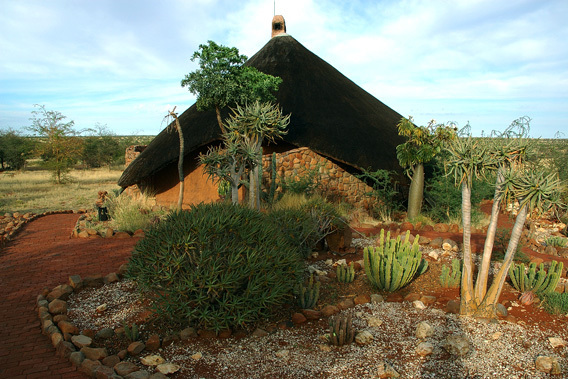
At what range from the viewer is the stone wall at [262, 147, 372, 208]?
38.6 ft

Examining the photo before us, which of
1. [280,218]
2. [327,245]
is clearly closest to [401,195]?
[327,245]

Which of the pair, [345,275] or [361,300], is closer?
[361,300]

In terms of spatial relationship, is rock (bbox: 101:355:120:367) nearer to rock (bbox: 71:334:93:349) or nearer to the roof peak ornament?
rock (bbox: 71:334:93:349)

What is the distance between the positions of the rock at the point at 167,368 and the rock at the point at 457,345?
2409mm

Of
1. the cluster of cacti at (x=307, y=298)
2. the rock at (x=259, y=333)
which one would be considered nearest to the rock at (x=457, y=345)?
the cluster of cacti at (x=307, y=298)

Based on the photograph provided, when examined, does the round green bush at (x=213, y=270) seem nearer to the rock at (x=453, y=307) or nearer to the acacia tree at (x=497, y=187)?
the rock at (x=453, y=307)

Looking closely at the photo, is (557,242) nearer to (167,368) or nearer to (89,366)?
(167,368)

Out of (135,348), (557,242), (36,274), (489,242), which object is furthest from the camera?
(557,242)

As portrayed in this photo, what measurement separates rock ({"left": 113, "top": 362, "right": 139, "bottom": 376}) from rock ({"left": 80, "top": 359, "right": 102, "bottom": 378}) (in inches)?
7.7

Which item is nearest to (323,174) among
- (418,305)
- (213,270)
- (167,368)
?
(418,305)

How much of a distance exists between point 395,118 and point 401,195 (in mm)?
5037

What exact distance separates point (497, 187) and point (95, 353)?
4112 millimetres

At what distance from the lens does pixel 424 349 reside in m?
3.83

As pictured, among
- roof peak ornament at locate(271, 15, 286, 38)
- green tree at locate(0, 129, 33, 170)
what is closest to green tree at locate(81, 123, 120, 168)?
green tree at locate(0, 129, 33, 170)
